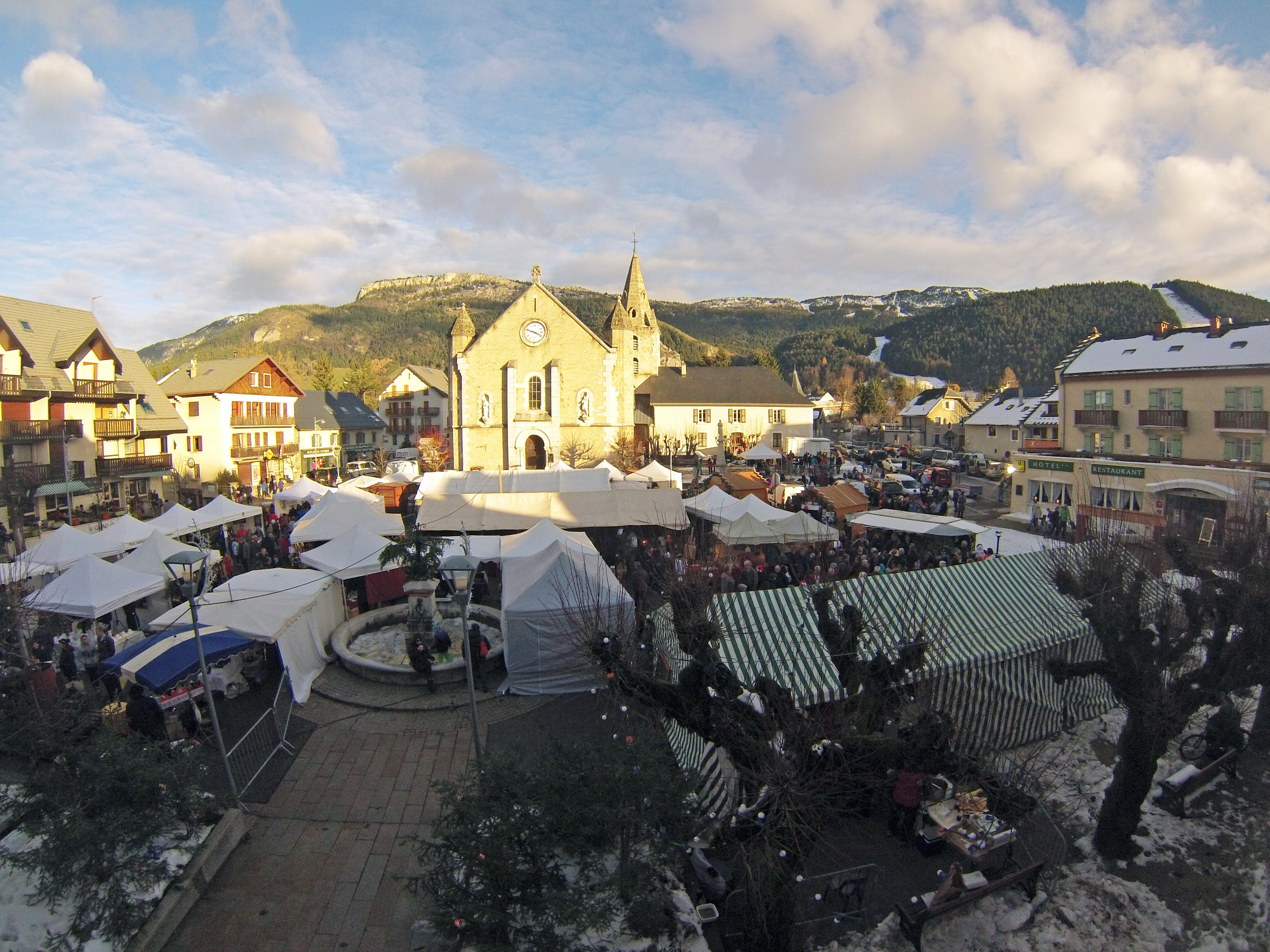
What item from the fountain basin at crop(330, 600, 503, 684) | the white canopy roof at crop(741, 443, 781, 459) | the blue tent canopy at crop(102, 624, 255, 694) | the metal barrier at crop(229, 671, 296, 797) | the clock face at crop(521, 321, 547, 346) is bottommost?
the metal barrier at crop(229, 671, 296, 797)

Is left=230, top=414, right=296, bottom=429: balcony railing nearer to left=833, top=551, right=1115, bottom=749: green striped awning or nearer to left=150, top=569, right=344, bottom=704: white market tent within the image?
left=150, top=569, right=344, bottom=704: white market tent

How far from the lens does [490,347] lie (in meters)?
41.2

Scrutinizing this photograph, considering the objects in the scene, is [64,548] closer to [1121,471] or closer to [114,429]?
[114,429]

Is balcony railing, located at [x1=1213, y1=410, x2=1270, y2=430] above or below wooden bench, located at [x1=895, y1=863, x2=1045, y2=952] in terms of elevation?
above

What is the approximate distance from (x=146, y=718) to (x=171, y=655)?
0.94 meters

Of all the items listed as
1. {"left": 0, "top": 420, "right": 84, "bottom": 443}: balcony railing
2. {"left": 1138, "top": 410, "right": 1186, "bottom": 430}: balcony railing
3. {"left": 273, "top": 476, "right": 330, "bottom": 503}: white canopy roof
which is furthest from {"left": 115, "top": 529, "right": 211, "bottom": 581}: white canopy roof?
{"left": 1138, "top": 410, "right": 1186, "bottom": 430}: balcony railing

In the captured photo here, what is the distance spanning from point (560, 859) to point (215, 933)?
3346 millimetres

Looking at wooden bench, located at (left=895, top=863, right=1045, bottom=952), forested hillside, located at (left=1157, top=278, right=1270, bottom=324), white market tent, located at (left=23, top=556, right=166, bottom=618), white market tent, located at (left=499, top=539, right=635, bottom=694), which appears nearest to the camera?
wooden bench, located at (left=895, top=863, right=1045, bottom=952)

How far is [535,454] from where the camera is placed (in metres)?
42.3

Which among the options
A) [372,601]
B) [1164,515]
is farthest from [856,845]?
[1164,515]

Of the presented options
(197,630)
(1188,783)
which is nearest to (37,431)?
(197,630)

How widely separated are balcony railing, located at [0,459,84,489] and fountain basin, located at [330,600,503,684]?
54.1ft

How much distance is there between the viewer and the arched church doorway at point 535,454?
41.8 m

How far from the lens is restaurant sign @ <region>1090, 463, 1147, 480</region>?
22.6m
